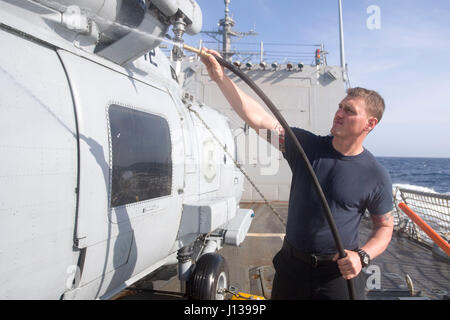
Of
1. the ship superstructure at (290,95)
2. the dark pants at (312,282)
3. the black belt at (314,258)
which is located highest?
the ship superstructure at (290,95)

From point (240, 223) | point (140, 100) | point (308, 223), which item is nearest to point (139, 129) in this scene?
point (140, 100)

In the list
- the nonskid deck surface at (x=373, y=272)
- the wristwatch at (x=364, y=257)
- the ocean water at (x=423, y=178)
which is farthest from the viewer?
the ocean water at (x=423, y=178)

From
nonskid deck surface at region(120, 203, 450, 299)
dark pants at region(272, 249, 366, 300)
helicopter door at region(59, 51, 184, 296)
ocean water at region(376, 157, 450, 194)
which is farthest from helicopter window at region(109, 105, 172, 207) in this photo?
ocean water at region(376, 157, 450, 194)

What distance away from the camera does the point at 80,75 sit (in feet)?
6.72

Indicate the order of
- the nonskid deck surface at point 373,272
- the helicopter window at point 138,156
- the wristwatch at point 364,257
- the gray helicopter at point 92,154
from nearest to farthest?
the gray helicopter at point 92,154 < the wristwatch at point 364,257 < the helicopter window at point 138,156 < the nonskid deck surface at point 373,272

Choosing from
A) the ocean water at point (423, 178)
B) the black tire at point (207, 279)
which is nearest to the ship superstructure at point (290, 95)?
the black tire at point (207, 279)

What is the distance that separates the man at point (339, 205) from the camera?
183 cm

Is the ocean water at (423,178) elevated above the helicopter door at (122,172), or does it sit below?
below

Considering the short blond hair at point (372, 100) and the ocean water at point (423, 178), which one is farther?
the ocean water at point (423, 178)

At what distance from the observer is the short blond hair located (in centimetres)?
185

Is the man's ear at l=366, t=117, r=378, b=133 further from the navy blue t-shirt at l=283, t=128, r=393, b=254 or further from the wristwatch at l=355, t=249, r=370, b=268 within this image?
the wristwatch at l=355, t=249, r=370, b=268

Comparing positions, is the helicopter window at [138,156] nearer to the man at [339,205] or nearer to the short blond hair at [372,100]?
the man at [339,205]

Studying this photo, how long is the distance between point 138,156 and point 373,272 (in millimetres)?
4483

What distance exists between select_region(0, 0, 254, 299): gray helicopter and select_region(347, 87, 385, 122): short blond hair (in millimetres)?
1493
